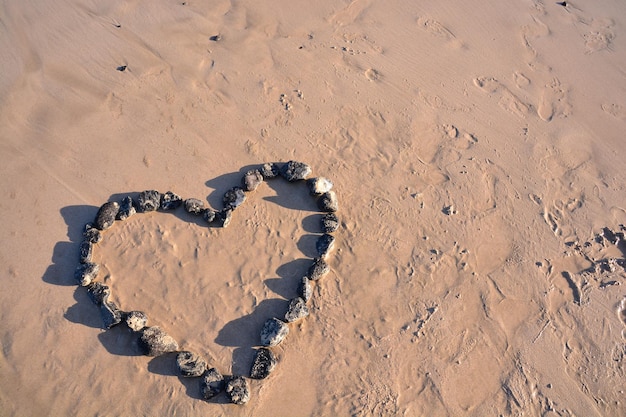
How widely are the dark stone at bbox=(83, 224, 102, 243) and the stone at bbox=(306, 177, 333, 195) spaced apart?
11.8 feet

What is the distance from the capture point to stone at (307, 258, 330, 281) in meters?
6.73

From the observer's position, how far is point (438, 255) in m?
7.00

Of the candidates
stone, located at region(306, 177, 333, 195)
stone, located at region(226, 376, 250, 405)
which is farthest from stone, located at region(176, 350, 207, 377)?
stone, located at region(306, 177, 333, 195)

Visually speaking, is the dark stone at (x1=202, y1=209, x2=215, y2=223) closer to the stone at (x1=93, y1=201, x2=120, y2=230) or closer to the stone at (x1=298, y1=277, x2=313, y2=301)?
the stone at (x1=93, y1=201, x2=120, y2=230)

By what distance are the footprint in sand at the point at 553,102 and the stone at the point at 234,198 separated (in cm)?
600

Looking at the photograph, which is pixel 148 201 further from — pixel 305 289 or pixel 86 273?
pixel 305 289

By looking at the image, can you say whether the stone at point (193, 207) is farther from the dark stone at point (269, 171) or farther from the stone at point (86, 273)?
the stone at point (86, 273)

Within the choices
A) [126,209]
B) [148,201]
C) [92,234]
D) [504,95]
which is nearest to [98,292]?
[92,234]

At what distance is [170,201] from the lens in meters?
7.12

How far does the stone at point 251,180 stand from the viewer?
7.30m

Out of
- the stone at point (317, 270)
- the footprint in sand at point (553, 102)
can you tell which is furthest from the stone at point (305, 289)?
the footprint in sand at point (553, 102)

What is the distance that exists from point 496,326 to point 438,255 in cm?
138

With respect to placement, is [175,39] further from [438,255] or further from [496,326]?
[496,326]

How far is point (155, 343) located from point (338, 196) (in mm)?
3736
